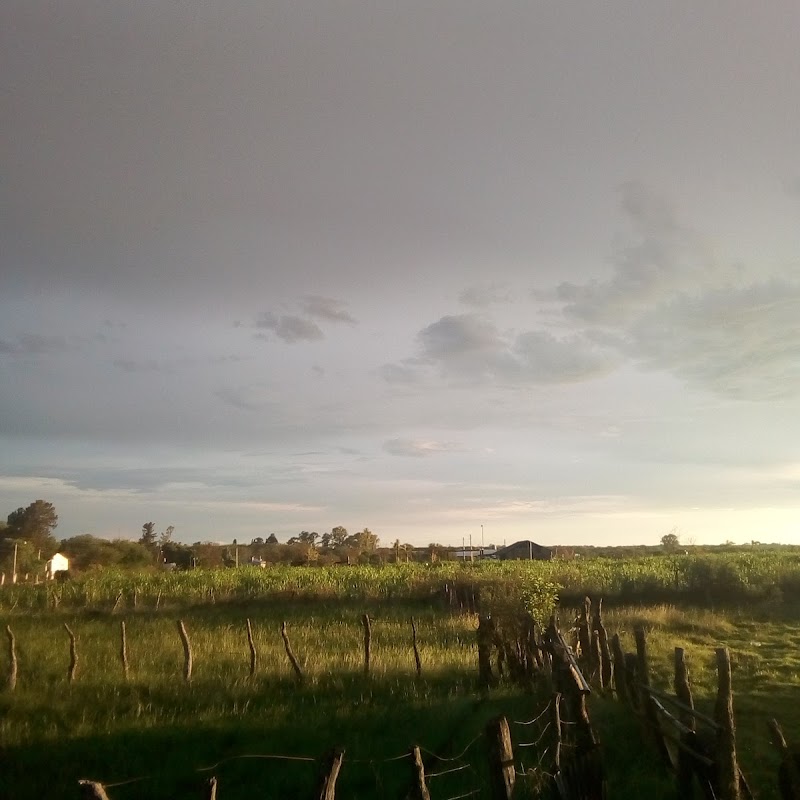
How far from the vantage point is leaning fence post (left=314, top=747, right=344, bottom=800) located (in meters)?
4.68

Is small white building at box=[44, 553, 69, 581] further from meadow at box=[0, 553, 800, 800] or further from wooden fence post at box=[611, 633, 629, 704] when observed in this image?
wooden fence post at box=[611, 633, 629, 704]

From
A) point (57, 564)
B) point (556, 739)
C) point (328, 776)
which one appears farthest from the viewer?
point (57, 564)

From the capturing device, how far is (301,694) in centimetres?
1238

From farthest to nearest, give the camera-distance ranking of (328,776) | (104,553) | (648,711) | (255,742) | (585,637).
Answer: (104,553) < (585,637) < (255,742) < (648,711) < (328,776)

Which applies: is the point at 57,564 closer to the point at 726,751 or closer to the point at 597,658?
the point at 597,658

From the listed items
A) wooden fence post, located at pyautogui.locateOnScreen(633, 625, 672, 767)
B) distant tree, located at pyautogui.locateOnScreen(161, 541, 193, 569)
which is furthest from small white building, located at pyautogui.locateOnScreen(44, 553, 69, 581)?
wooden fence post, located at pyautogui.locateOnScreen(633, 625, 672, 767)

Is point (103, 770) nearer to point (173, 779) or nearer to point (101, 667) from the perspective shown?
point (173, 779)

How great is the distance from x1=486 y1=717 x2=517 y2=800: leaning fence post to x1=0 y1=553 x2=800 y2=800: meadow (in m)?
1.39

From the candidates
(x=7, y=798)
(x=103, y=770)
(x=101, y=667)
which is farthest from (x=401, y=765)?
(x=101, y=667)

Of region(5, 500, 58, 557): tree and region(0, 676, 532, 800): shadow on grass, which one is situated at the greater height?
region(5, 500, 58, 557): tree

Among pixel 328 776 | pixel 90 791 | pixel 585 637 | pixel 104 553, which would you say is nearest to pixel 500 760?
pixel 328 776

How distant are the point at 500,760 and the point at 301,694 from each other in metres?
7.64

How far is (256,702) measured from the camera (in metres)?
11.8

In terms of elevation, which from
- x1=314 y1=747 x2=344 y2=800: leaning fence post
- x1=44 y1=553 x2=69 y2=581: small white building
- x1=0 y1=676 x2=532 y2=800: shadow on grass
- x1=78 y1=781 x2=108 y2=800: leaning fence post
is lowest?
x1=0 y1=676 x2=532 y2=800: shadow on grass
